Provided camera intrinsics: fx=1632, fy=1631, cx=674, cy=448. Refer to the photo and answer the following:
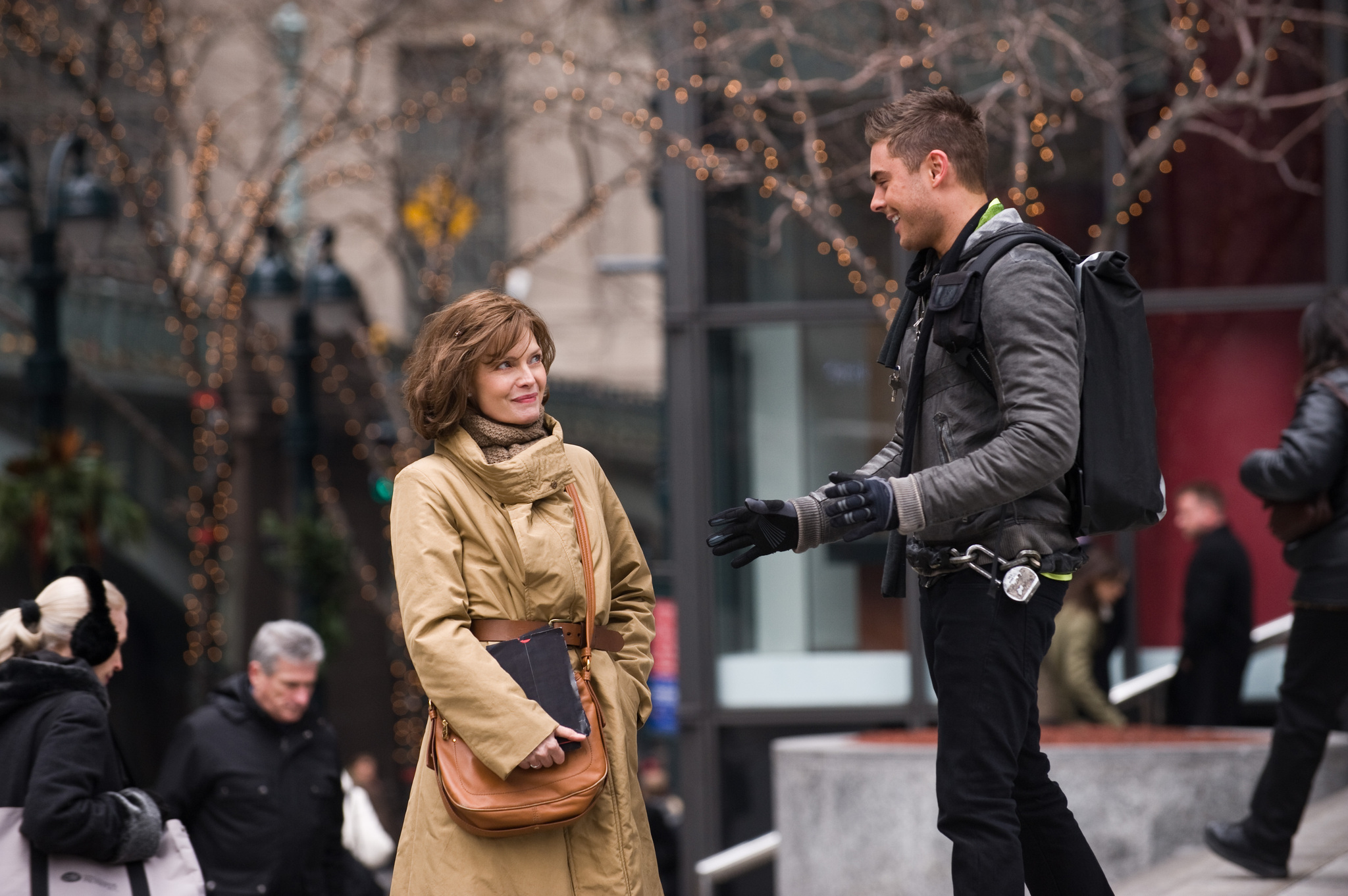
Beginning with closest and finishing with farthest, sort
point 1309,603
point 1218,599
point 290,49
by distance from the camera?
Result: point 1309,603 < point 1218,599 < point 290,49

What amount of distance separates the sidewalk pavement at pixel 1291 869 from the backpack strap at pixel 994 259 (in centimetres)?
257

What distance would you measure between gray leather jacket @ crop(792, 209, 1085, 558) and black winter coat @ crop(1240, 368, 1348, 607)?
6.61 ft

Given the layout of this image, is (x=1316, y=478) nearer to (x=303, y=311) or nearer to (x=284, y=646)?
(x=284, y=646)

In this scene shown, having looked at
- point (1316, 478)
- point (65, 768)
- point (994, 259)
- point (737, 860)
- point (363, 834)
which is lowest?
point (737, 860)

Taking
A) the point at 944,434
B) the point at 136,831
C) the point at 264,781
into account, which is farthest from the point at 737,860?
the point at 944,434

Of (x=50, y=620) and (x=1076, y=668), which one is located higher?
(x=50, y=620)

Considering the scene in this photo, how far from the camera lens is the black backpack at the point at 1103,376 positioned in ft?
11.0

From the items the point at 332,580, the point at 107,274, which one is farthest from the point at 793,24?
Result: the point at 107,274

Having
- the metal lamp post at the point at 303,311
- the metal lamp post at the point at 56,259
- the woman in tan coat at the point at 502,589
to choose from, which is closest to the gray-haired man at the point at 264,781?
→ the woman in tan coat at the point at 502,589

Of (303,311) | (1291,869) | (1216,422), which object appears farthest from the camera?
(303,311)

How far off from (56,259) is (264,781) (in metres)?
6.38

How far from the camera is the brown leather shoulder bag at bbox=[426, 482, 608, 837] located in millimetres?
3414

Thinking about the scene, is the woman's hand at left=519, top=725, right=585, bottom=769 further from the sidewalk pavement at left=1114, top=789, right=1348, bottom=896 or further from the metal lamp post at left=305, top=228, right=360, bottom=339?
the metal lamp post at left=305, top=228, right=360, bottom=339

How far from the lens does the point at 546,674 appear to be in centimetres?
351
